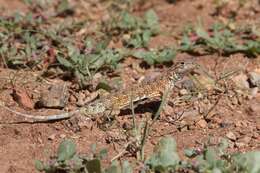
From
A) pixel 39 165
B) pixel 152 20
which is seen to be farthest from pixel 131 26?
pixel 39 165

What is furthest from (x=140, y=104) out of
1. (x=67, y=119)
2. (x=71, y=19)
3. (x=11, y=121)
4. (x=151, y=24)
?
(x=71, y=19)

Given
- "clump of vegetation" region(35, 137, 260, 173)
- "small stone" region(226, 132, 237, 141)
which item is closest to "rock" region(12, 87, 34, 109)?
"clump of vegetation" region(35, 137, 260, 173)

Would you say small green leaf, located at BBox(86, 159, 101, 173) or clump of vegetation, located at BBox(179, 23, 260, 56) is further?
clump of vegetation, located at BBox(179, 23, 260, 56)

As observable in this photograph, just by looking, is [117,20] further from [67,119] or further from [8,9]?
[67,119]

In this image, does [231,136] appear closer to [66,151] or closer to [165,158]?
[165,158]

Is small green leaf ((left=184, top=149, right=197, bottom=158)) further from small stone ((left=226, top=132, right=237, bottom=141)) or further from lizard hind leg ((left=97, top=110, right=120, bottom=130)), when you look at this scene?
lizard hind leg ((left=97, top=110, right=120, bottom=130))

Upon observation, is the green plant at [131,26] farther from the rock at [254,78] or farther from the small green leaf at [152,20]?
the rock at [254,78]
